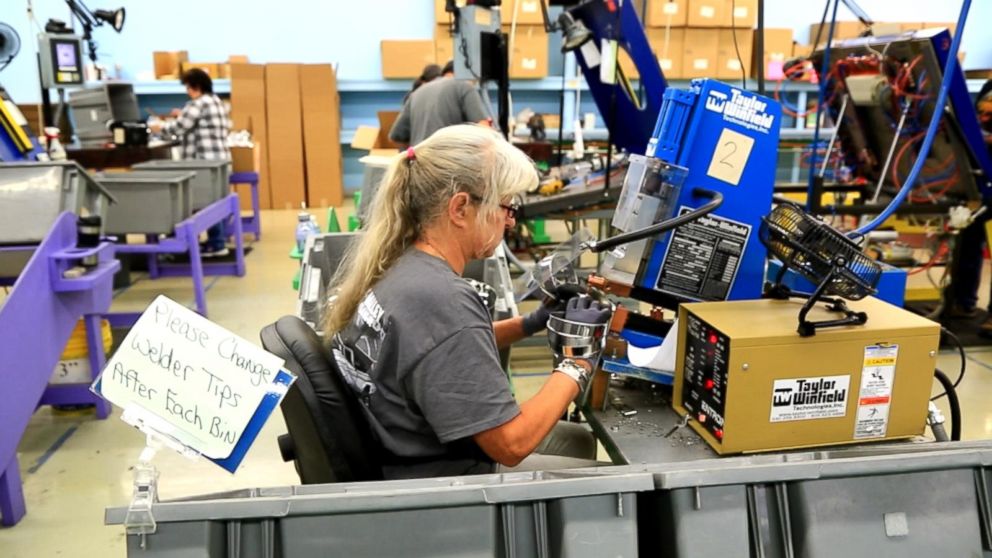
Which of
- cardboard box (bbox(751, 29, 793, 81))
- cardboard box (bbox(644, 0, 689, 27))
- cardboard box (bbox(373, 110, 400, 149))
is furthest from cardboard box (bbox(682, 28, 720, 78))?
cardboard box (bbox(373, 110, 400, 149))

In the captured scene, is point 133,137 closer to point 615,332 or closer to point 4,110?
point 4,110

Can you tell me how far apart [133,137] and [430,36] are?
12.7 ft

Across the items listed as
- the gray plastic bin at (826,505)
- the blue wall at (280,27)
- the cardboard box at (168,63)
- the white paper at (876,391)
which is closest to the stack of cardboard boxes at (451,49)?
the blue wall at (280,27)

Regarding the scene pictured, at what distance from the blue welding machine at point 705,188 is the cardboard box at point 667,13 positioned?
588 cm

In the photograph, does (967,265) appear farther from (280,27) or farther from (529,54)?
(280,27)

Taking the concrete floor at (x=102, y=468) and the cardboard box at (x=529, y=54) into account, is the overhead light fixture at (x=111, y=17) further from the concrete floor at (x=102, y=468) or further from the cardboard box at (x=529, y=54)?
the cardboard box at (x=529, y=54)

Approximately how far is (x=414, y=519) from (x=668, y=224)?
31.0 inches

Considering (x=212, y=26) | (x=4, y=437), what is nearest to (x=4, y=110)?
(x=4, y=437)

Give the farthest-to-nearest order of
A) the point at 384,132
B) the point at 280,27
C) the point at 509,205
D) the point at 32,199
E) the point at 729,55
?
the point at 280,27
the point at 729,55
the point at 384,132
the point at 32,199
the point at 509,205

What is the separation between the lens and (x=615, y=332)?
5.19 feet

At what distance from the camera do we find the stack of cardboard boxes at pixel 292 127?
23.9ft

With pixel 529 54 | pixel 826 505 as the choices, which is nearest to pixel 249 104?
pixel 529 54

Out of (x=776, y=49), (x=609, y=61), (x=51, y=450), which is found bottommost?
(x=51, y=450)

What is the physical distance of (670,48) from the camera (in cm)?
720
